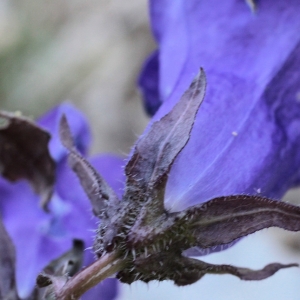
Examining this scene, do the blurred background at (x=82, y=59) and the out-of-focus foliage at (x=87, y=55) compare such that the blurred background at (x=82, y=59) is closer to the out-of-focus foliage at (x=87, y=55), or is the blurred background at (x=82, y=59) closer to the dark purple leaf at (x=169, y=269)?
the out-of-focus foliage at (x=87, y=55)

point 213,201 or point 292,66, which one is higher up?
point 292,66

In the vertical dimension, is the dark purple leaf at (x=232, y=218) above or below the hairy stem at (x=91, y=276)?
below

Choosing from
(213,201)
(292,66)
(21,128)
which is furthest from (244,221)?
(21,128)

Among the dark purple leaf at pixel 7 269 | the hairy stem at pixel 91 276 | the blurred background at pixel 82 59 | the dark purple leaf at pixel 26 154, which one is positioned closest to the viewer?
the hairy stem at pixel 91 276

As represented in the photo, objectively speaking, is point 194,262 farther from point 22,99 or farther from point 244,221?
point 22,99

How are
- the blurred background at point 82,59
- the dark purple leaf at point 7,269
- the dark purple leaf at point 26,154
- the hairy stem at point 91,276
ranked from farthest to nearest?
the blurred background at point 82,59 → the dark purple leaf at point 26,154 → the dark purple leaf at point 7,269 → the hairy stem at point 91,276

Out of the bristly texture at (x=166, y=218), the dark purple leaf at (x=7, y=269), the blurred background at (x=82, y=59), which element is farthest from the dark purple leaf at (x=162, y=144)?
the blurred background at (x=82, y=59)
